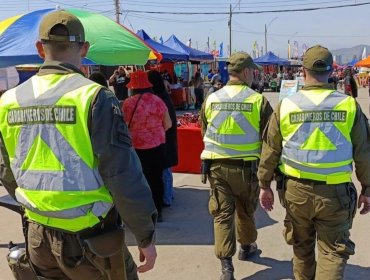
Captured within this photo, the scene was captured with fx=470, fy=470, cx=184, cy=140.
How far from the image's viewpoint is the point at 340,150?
10.3 ft

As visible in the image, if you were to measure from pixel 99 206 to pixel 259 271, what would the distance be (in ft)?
8.31

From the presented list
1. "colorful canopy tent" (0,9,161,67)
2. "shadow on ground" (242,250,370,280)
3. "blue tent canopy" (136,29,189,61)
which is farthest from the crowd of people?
"blue tent canopy" (136,29,189,61)

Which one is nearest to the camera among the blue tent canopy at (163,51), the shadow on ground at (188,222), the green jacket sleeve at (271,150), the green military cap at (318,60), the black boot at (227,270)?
the green military cap at (318,60)

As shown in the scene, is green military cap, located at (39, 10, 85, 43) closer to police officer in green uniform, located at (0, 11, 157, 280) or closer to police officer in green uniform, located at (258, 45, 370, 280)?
police officer in green uniform, located at (0, 11, 157, 280)

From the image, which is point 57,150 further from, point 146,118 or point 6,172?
point 146,118

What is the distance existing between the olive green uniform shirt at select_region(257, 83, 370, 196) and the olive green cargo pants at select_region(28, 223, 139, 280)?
4.82 ft

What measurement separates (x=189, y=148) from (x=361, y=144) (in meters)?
5.01

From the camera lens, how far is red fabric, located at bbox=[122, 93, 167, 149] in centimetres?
543

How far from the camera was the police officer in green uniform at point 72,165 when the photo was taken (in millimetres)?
2107

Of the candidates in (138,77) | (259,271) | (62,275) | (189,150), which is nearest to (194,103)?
(189,150)

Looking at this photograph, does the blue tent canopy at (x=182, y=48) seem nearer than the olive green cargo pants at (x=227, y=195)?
No

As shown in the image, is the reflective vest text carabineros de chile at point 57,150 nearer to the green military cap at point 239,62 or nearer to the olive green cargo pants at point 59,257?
the olive green cargo pants at point 59,257

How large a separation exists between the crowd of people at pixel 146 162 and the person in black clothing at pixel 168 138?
0.24ft

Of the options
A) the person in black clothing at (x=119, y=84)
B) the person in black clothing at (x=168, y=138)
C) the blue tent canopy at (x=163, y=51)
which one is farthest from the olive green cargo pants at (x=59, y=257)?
the blue tent canopy at (x=163, y=51)
